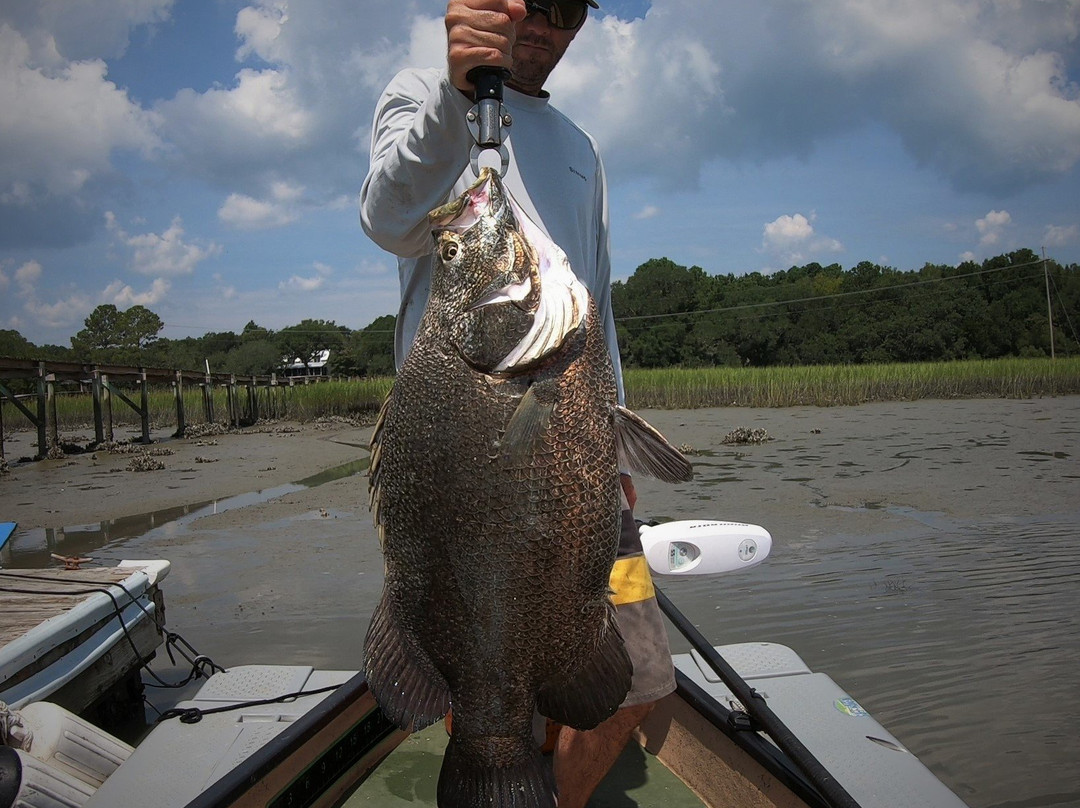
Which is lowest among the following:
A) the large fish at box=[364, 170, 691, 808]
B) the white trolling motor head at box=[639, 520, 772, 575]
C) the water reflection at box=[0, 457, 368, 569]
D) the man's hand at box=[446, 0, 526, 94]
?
the water reflection at box=[0, 457, 368, 569]

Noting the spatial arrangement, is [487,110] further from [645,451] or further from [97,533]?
[97,533]

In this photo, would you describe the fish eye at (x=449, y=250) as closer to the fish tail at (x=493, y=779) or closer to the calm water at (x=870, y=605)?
the fish tail at (x=493, y=779)

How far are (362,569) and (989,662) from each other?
5.69 metres

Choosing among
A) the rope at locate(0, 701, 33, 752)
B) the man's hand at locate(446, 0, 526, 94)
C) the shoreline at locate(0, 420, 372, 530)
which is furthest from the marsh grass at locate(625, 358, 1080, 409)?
the man's hand at locate(446, 0, 526, 94)

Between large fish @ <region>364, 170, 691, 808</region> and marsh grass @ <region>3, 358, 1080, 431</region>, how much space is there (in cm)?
2904

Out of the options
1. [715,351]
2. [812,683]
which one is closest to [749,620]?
[812,683]

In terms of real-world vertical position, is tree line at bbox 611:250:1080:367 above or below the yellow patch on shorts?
above

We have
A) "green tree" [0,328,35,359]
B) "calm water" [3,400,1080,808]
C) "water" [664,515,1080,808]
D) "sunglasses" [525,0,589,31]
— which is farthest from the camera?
"green tree" [0,328,35,359]

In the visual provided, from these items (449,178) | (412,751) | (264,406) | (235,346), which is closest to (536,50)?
(449,178)

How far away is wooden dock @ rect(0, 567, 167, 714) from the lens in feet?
12.2

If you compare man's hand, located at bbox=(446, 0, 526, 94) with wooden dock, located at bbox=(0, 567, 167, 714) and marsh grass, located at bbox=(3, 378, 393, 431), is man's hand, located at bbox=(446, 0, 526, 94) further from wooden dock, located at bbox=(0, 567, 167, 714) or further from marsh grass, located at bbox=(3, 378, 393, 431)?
marsh grass, located at bbox=(3, 378, 393, 431)

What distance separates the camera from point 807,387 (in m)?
29.5

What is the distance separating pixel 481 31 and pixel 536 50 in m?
0.88

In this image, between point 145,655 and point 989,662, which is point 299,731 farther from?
point 989,662
